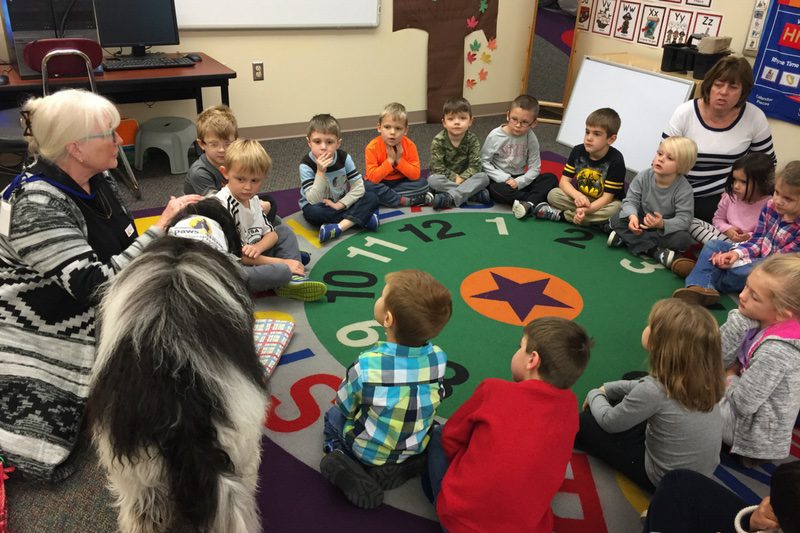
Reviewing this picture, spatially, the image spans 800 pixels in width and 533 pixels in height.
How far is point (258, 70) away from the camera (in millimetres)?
4902

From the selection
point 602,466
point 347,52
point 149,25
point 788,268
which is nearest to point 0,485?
point 602,466

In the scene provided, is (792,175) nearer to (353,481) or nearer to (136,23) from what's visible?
(353,481)

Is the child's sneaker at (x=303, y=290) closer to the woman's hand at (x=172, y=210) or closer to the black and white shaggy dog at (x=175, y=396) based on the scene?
the woman's hand at (x=172, y=210)

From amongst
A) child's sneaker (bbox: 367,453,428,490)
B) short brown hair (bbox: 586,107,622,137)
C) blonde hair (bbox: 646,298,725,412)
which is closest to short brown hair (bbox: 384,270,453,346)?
child's sneaker (bbox: 367,453,428,490)

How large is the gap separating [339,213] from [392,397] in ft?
6.54

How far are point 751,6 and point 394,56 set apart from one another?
286cm

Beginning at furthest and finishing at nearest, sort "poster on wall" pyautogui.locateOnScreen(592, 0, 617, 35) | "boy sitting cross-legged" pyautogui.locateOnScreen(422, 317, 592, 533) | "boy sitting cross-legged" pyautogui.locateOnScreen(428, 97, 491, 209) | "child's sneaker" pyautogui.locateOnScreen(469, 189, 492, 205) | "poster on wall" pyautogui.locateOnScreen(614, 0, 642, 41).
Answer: "poster on wall" pyautogui.locateOnScreen(592, 0, 617, 35) → "poster on wall" pyautogui.locateOnScreen(614, 0, 642, 41) → "child's sneaker" pyautogui.locateOnScreen(469, 189, 492, 205) → "boy sitting cross-legged" pyautogui.locateOnScreen(428, 97, 491, 209) → "boy sitting cross-legged" pyautogui.locateOnScreen(422, 317, 592, 533)

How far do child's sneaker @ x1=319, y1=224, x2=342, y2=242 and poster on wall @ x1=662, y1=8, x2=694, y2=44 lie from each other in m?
3.46

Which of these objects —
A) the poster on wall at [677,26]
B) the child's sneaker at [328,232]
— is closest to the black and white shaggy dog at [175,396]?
the child's sneaker at [328,232]

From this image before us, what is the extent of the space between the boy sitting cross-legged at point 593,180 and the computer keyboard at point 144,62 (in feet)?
8.33

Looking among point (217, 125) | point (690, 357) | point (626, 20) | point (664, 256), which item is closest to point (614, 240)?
point (664, 256)

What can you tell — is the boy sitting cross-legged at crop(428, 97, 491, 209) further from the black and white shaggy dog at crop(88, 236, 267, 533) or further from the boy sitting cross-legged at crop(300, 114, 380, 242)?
the black and white shaggy dog at crop(88, 236, 267, 533)

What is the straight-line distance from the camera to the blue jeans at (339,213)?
3.56 m

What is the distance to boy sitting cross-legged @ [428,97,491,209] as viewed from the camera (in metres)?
3.96
